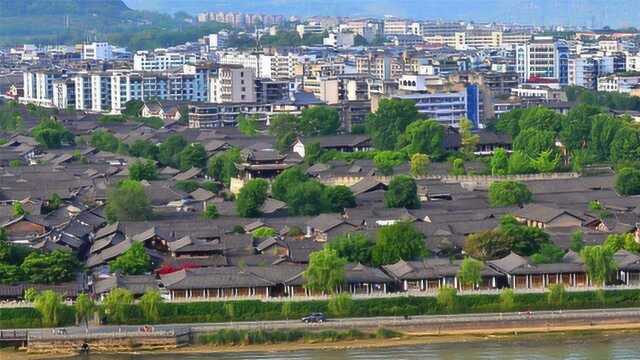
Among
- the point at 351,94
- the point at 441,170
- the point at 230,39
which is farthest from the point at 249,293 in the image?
the point at 230,39

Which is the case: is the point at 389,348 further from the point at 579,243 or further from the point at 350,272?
the point at 579,243

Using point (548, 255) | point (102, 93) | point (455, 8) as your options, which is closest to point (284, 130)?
point (102, 93)

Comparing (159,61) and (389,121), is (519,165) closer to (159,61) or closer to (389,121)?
(389,121)

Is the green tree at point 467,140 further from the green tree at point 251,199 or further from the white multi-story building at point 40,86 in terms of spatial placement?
the white multi-story building at point 40,86

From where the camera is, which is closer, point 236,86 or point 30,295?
point 30,295

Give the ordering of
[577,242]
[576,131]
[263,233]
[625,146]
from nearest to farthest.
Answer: [577,242] < [263,233] < [625,146] < [576,131]

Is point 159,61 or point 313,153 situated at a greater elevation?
point 159,61
